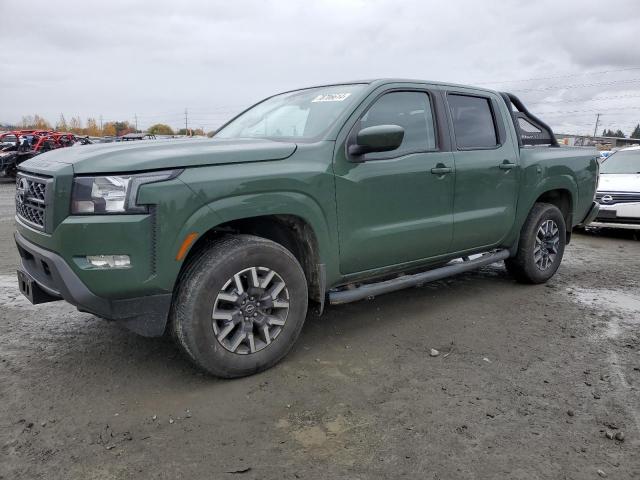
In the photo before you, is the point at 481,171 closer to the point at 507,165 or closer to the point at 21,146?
the point at 507,165

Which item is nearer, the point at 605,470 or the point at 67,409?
the point at 605,470

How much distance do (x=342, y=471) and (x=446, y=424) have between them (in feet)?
2.20

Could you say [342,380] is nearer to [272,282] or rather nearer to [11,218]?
[272,282]

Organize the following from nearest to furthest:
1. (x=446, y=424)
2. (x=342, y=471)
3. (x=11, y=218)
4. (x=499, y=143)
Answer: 1. (x=342, y=471)
2. (x=446, y=424)
3. (x=499, y=143)
4. (x=11, y=218)

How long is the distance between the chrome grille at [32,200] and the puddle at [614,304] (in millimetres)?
4010

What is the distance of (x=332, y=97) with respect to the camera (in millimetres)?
3771

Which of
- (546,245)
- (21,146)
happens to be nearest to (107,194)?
(546,245)

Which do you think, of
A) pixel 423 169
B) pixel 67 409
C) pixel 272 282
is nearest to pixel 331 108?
pixel 423 169

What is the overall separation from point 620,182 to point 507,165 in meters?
5.18

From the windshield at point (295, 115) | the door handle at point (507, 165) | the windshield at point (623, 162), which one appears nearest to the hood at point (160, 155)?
the windshield at point (295, 115)

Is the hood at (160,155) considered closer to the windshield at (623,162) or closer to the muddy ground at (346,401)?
the muddy ground at (346,401)

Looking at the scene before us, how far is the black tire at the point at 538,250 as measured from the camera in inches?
195

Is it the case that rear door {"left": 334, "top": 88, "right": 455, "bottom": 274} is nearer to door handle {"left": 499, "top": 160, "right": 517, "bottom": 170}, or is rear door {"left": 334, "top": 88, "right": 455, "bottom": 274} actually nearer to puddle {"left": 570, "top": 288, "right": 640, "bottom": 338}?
door handle {"left": 499, "top": 160, "right": 517, "bottom": 170}

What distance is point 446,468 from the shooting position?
227cm
